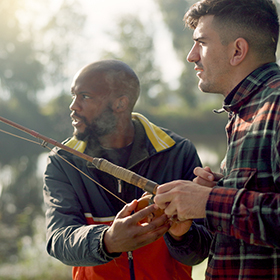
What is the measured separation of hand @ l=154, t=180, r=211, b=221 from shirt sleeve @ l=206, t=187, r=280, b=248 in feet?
0.13

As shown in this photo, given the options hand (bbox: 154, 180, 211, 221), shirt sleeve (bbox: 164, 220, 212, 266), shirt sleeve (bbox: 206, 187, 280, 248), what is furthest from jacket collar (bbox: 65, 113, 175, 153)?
shirt sleeve (bbox: 206, 187, 280, 248)

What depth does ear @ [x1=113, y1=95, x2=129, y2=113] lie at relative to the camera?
9.45ft

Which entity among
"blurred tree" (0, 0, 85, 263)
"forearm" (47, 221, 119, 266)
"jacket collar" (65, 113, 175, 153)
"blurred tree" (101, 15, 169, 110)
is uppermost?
"blurred tree" (101, 15, 169, 110)

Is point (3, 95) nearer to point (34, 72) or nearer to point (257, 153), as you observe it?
point (34, 72)

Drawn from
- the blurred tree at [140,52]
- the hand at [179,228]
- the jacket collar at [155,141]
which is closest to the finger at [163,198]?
the hand at [179,228]

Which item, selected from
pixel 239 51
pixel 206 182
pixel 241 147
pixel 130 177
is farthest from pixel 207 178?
pixel 239 51

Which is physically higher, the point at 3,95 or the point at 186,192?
the point at 3,95

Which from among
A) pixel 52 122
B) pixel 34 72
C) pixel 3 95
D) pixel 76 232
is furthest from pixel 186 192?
pixel 34 72

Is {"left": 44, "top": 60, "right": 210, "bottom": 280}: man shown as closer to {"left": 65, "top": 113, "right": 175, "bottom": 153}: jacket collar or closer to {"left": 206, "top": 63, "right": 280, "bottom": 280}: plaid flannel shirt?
{"left": 65, "top": 113, "right": 175, "bottom": 153}: jacket collar

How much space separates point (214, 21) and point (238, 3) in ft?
0.48

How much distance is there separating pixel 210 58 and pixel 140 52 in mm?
18426

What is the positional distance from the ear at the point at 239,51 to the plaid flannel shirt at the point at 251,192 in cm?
11

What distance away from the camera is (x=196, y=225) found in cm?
221

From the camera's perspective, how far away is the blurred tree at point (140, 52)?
19.5 metres
